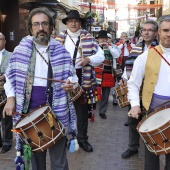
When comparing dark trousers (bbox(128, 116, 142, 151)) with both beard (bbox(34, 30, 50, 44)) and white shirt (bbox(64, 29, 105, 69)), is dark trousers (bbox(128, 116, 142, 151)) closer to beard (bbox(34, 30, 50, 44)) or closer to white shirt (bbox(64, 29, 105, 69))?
white shirt (bbox(64, 29, 105, 69))

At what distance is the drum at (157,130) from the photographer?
2.60 metres

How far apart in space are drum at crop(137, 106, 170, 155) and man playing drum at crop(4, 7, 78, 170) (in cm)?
76

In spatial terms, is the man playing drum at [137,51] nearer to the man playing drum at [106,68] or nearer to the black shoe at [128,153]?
the black shoe at [128,153]

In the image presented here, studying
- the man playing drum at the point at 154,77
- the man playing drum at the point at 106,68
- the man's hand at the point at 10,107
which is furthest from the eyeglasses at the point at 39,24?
the man playing drum at the point at 106,68

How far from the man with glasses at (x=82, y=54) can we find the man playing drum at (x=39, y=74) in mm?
1306

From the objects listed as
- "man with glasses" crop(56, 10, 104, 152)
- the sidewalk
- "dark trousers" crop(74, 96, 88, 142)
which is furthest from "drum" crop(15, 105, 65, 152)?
"dark trousers" crop(74, 96, 88, 142)

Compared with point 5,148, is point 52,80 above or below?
above

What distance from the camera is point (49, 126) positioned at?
272cm

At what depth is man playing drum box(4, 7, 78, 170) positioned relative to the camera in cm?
287

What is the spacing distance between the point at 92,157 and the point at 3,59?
1916 mm

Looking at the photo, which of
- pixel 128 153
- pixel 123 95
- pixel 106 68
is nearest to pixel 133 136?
pixel 128 153

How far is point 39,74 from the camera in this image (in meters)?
2.93

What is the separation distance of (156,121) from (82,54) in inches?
76.1

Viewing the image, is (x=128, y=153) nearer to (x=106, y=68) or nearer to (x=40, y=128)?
(x=40, y=128)
